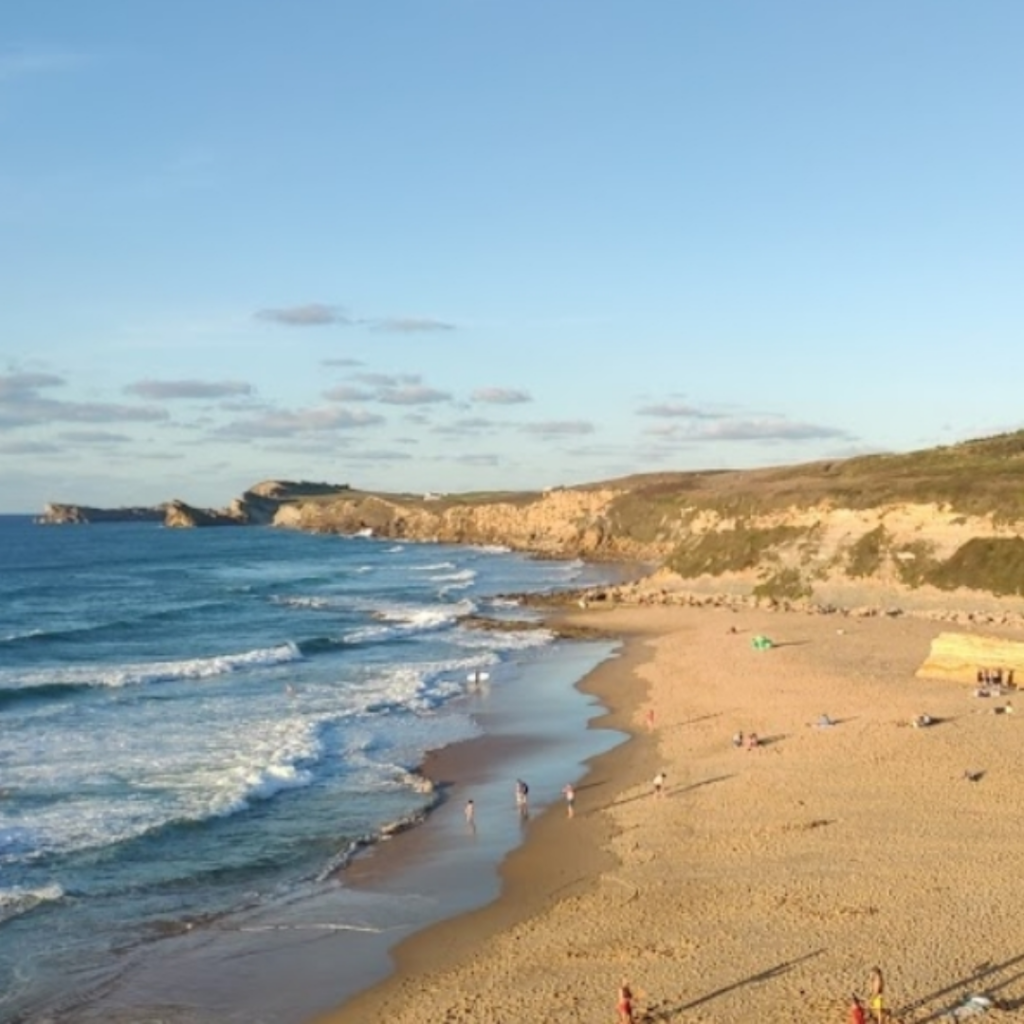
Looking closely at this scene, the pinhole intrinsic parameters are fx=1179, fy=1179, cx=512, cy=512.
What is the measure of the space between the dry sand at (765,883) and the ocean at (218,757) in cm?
168

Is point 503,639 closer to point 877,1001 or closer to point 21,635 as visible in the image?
point 21,635

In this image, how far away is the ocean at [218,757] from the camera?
69.4 ft

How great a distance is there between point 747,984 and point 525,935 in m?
4.43

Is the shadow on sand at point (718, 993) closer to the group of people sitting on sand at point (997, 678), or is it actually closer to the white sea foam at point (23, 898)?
the white sea foam at point (23, 898)

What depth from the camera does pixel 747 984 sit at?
1773cm

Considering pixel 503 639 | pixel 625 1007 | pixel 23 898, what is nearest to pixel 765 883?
pixel 625 1007

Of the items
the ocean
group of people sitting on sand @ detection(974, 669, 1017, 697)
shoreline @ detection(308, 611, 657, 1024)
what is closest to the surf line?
the ocean

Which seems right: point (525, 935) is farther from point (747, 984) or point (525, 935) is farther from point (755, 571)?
point (755, 571)

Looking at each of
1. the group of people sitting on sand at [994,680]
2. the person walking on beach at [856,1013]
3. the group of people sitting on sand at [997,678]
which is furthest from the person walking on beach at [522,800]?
the group of people sitting on sand at [997,678]

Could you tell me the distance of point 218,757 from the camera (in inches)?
1345

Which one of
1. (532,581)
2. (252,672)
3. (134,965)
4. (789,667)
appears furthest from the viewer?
(532,581)

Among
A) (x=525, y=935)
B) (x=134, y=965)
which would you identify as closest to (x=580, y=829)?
(x=525, y=935)

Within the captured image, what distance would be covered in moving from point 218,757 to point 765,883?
17.9 meters

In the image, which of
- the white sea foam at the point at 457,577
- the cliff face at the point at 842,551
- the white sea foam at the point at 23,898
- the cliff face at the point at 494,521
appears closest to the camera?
the white sea foam at the point at 23,898
